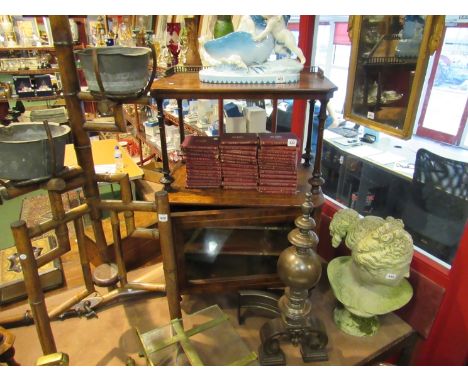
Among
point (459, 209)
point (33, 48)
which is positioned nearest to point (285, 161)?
point (459, 209)

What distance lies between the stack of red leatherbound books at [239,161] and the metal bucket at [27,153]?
1.74 ft

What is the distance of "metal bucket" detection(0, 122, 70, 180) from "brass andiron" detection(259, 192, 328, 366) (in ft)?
2.28

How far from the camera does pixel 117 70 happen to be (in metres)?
0.88


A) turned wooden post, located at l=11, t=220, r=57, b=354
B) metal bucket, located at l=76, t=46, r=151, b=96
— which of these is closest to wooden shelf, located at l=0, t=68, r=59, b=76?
metal bucket, located at l=76, t=46, r=151, b=96

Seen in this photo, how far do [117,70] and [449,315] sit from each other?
1345 mm

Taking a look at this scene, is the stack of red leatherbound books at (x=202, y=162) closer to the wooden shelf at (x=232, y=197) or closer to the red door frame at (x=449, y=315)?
the wooden shelf at (x=232, y=197)

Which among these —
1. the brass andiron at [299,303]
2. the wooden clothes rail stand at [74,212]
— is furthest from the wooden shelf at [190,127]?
the brass andiron at [299,303]

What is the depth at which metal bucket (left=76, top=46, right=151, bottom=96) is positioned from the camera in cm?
87

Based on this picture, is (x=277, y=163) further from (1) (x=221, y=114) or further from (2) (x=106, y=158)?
(2) (x=106, y=158)

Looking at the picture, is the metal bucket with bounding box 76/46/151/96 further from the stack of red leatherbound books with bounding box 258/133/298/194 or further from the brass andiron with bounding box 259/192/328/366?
the brass andiron with bounding box 259/192/328/366

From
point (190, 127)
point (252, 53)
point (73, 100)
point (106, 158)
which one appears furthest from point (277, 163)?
point (106, 158)

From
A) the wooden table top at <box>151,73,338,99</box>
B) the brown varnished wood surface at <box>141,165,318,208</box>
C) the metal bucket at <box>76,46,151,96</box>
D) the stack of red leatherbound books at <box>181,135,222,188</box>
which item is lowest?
the brown varnished wood surface at <box>141,165,318,208</box>

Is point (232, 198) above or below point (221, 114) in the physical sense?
below

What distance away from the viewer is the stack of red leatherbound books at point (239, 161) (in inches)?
47.6
